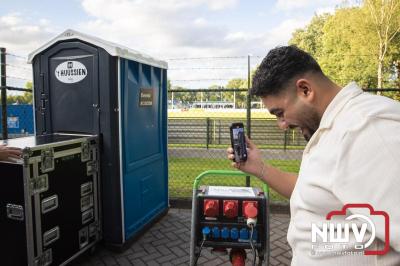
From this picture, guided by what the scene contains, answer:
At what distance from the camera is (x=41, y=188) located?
3.13m

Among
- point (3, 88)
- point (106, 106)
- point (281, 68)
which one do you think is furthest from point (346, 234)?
point (3, 88)

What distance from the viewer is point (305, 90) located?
4.69 ft

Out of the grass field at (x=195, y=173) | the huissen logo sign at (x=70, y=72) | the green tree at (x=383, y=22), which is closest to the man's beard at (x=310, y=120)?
the huissen logo sign at (x=70, y=72)

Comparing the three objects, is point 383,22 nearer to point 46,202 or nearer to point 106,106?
point 106,106

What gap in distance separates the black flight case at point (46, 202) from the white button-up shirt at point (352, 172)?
2.61 metres

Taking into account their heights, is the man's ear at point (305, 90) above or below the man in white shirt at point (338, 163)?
above

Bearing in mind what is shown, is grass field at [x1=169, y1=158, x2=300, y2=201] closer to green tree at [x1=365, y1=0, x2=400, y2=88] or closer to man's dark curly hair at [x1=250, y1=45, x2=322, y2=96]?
man's dark curly hair at [x1=250, y1=45, x2=322, y2=96]

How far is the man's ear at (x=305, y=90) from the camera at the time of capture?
141 centimetres

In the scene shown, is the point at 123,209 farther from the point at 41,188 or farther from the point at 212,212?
the point at 212,212

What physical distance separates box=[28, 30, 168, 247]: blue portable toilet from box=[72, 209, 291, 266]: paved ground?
17 centimetres

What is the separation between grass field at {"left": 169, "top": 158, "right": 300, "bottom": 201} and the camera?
22.2ft

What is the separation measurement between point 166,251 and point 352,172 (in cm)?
363

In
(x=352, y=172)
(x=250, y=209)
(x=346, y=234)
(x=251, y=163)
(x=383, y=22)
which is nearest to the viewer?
(x=352, y=172)

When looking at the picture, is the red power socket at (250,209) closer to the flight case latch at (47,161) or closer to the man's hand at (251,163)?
the man's hand at (251,163)
